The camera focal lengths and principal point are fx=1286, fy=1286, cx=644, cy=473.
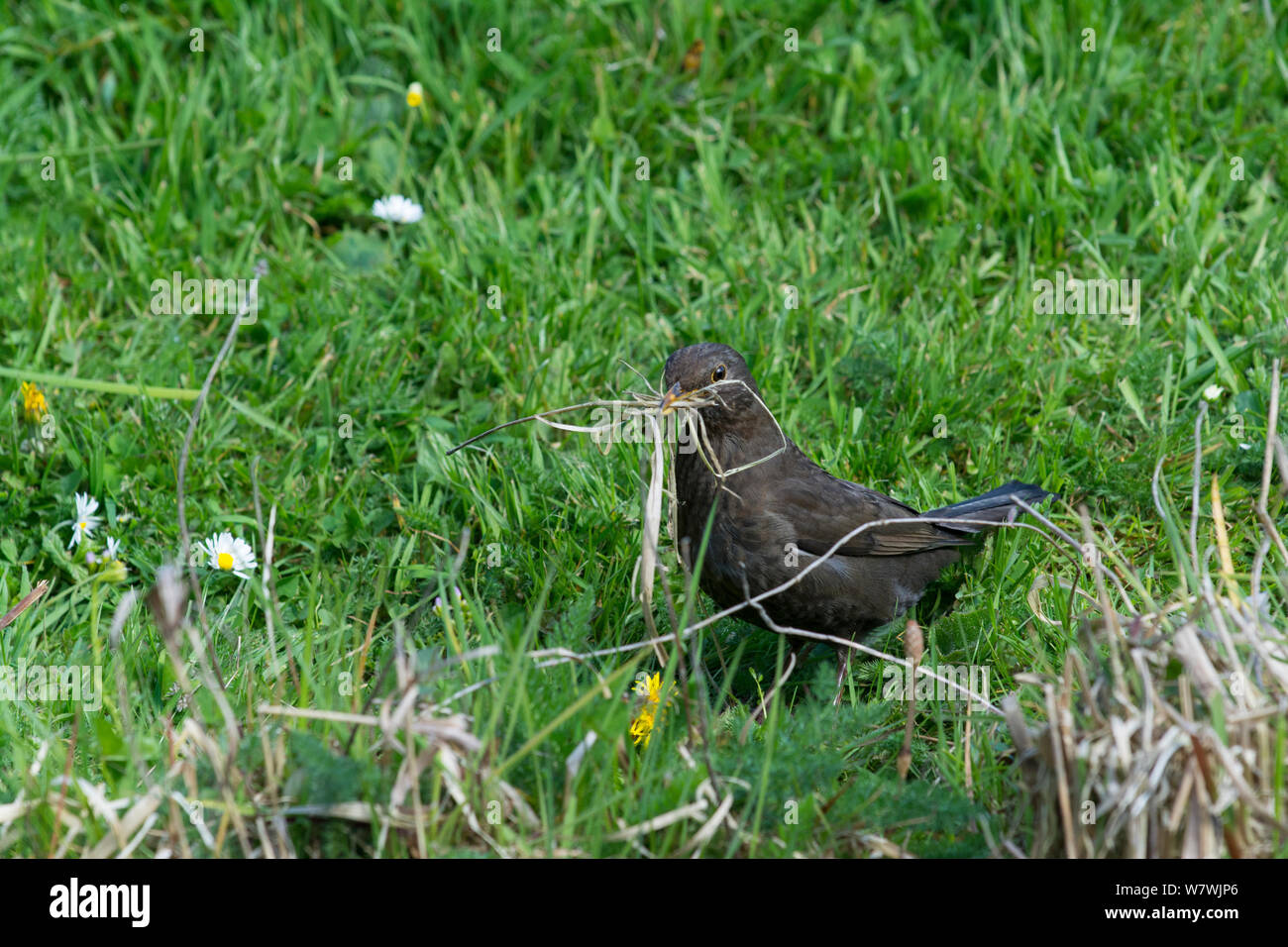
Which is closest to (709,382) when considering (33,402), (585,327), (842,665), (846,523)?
(846,523)

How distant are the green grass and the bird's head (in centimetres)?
58

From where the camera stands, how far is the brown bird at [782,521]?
383cm

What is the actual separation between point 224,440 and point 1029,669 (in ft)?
9.55

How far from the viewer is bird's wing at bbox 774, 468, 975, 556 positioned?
154 inches

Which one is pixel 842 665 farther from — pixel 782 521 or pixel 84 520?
pixel 84 520

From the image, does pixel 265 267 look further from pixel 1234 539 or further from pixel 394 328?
pixel 1234 539

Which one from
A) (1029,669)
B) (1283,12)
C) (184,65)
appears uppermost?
(1283,12)

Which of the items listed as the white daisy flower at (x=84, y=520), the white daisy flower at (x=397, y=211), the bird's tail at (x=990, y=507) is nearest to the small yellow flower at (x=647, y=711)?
the bird's tail at (x=990, y=507)

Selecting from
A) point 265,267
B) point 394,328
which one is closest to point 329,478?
point 394,328

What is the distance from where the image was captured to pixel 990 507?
4.12 meters

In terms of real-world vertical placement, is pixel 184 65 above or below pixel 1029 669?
above

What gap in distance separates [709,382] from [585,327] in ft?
4.47

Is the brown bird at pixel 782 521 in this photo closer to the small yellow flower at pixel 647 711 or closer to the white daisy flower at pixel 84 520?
Result: the small yellow flower at pixel 647 711

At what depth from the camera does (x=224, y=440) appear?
15.4ft
